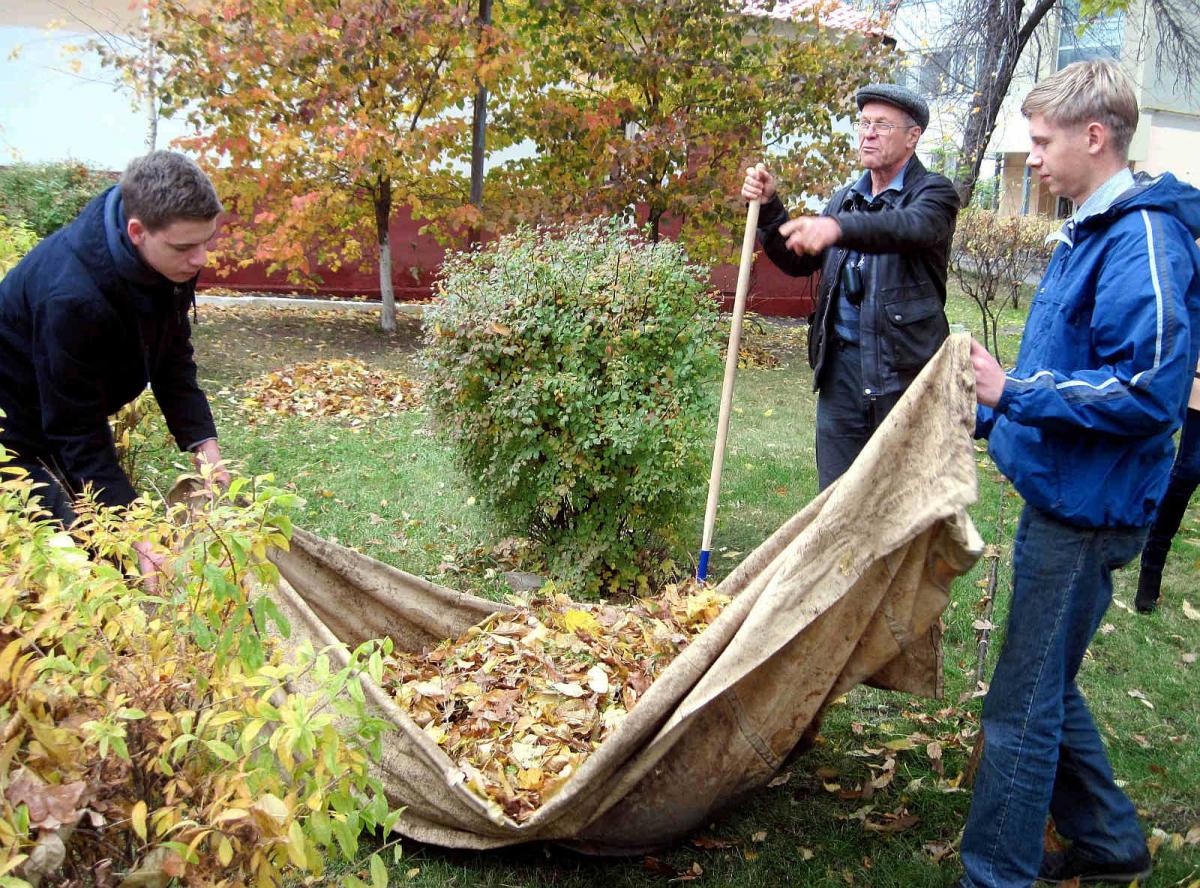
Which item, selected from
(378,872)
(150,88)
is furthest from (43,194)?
(378,872)

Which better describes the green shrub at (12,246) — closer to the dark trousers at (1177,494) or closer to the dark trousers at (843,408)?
the dark trousers at (843,408)

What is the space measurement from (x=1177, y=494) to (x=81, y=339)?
4.74 meters

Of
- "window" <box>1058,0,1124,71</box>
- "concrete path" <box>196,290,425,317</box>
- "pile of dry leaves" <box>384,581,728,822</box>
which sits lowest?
"concrete path" <box>196,290,425,317</box>

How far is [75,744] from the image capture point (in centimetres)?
151

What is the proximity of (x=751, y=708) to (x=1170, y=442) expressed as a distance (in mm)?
1227

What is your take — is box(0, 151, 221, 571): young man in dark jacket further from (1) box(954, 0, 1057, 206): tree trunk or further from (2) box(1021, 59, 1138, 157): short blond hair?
(1) box(954, 0, 1057, 206): tree trunk

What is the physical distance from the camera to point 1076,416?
2.15 meters

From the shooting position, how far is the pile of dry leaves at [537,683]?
2848mm

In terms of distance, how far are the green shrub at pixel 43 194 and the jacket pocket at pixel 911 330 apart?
10.2 m

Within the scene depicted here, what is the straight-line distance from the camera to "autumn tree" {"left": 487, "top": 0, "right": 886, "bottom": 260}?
1064 centimetres

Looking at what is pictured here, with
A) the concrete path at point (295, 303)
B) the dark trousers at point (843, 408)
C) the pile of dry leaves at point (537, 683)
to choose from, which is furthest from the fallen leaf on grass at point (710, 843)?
the concrete path at point (295, 303)

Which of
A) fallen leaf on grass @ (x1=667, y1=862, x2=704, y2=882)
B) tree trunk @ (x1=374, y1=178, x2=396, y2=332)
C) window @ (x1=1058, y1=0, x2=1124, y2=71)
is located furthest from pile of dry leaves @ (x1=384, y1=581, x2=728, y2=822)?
window @ (x1=1058, y1=0, x2=1124, y2=71)

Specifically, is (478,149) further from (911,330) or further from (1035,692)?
(1035,692)

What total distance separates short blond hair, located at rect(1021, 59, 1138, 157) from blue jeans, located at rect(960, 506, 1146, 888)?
931 millimetres
